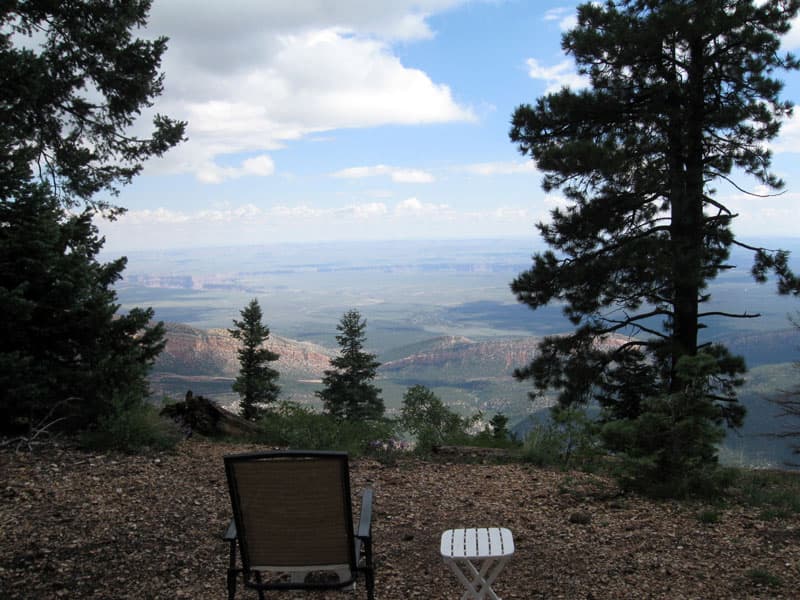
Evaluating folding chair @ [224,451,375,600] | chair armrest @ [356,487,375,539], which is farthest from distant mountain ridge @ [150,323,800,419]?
folding chair @ [224,451,375,600]

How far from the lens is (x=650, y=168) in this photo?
9797 millimetres

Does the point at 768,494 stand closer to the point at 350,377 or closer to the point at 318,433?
the point at 318,433

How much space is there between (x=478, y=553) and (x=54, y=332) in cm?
593

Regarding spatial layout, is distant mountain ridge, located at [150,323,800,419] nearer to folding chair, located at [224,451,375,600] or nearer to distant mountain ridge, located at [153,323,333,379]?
distant mountain ridge, located at [153,323,333,379]

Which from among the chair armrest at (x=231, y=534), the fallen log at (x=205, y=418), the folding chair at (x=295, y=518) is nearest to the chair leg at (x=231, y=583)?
the folding chair at (x=295, y=518)

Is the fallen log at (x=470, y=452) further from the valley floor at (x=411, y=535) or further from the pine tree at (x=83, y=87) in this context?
the pine tree at (x=83, y=87)

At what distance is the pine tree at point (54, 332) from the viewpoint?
264 inches

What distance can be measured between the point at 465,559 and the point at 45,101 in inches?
361

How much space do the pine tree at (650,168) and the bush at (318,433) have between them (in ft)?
12.8

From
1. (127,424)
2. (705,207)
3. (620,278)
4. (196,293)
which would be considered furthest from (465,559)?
(196,293)

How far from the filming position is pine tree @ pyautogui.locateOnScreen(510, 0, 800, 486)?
934 cm

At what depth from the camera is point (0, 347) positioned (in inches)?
267

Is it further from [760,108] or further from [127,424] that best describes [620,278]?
[127,424]

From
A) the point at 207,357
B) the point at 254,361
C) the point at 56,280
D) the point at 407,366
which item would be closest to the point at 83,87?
the point at 56,280
